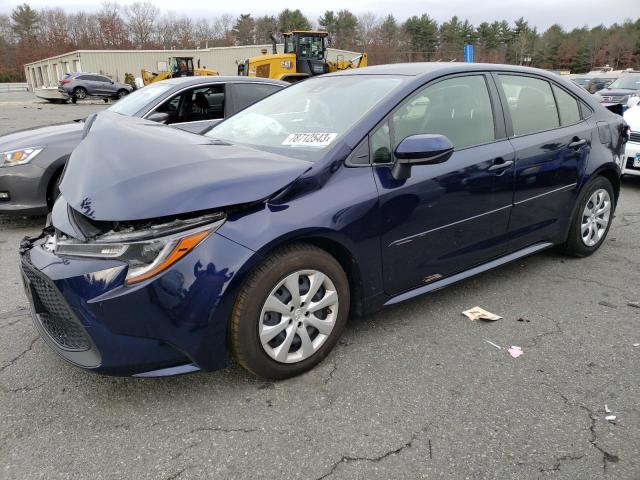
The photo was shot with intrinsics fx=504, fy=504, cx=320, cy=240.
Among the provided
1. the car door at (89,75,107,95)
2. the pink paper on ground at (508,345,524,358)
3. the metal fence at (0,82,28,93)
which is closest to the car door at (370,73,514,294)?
the pink paper on ground at (508,345,524,358)

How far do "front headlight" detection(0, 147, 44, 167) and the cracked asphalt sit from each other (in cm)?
210

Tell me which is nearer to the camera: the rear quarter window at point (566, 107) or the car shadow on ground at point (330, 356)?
the car shadow on ground at point (330, 356)

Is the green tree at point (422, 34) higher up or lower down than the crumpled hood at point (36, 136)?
higher up

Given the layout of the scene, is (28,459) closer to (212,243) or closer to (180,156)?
(212,243)

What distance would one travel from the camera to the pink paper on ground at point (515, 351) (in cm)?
288

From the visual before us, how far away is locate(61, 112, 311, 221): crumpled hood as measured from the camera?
7.36ft

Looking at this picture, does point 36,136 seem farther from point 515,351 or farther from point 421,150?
point 515,351

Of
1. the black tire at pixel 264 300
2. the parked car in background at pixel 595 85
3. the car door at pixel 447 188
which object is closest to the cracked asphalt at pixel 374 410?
the black tire at pixel 264 300

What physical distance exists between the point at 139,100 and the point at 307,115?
3.23 meters

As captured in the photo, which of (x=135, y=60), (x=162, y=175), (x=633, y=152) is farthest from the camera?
(x=135, y=60)

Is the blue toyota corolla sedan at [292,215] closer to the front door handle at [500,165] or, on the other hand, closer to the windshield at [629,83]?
the front door handle at [500,165]

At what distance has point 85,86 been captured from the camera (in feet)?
101

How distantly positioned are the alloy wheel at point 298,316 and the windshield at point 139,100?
3.73 metres

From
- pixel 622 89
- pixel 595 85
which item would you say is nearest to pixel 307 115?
pixel 622 89
